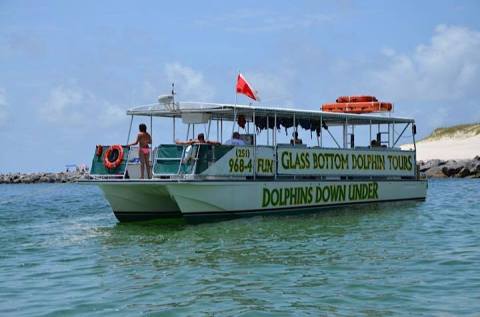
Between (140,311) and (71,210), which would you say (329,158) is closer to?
(71,210)

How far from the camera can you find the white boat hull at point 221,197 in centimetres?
1939

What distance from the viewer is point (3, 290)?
451 inches

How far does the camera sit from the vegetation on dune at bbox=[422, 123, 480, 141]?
268ft

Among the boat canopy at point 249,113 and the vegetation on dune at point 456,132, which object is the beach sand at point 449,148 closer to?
the vegetation on dune at point 456,132

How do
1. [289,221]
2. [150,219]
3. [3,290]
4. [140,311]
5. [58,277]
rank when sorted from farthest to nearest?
[150,219]
[289,221]
[58,277]
[3,290]
[140,311]

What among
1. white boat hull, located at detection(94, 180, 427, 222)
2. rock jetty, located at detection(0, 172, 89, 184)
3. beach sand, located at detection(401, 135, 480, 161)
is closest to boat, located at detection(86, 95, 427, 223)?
white boat hull, located at detection(94, 180, 427, 222)

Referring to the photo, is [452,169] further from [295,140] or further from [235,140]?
[235,140]

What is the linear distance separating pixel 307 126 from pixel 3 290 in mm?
14417

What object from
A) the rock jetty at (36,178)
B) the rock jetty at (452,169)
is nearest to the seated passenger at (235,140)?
Result: the rock jetty at (452,169)

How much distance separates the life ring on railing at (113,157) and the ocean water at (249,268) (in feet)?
5.59

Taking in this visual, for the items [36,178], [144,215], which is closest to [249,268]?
[144,215]

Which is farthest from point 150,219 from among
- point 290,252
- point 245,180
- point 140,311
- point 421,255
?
point 140,311

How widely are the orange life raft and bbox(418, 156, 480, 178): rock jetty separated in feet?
110

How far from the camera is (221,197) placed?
19812 mm
